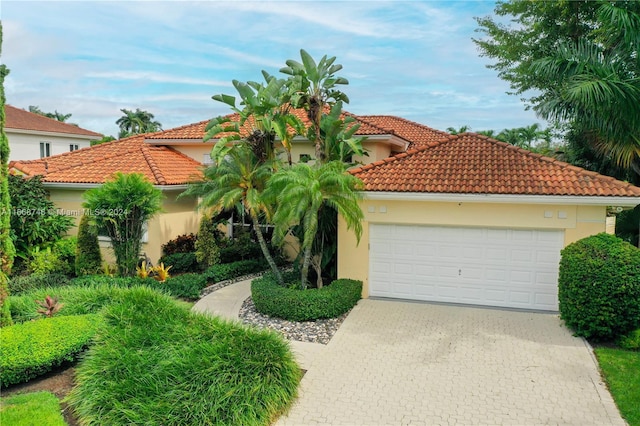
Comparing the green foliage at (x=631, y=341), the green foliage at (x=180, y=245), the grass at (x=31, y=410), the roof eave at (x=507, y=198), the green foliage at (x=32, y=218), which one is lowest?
the grass at (x=31, y=410)

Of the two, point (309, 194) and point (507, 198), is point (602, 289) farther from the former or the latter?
point (309, 194)

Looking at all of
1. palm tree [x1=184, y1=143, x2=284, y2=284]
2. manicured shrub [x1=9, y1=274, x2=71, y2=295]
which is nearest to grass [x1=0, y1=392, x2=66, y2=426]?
palm tree [x1=184, y1=143, x2=284, y2=284]

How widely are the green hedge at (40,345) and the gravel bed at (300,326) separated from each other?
3.94 m

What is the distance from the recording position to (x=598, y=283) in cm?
973

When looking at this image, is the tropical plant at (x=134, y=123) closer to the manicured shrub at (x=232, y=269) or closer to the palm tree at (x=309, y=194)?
the manicured shrub at (x=232, y=269)

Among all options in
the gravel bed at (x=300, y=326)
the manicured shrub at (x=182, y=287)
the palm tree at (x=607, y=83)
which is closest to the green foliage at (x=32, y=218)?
the manicured shrub at (x=182, y=287)

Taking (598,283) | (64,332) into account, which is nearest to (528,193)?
(598,283)

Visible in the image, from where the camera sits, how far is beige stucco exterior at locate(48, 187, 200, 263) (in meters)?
16.5

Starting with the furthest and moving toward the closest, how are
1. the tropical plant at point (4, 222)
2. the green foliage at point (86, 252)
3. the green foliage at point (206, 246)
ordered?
1. the green foliage at point (206, 246)
2. the green foliage at point (86, 252)
3. the tropical plant at point (4, 222)

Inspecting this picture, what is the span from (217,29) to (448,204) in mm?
7994

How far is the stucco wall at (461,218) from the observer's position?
11789 millimetres

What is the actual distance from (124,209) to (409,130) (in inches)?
650

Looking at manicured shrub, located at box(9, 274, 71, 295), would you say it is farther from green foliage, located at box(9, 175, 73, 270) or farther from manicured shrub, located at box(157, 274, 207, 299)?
manicured shrub, located at box(157, 274, 207, 299)

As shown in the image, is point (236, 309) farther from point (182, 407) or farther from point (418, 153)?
point (418, 153)
